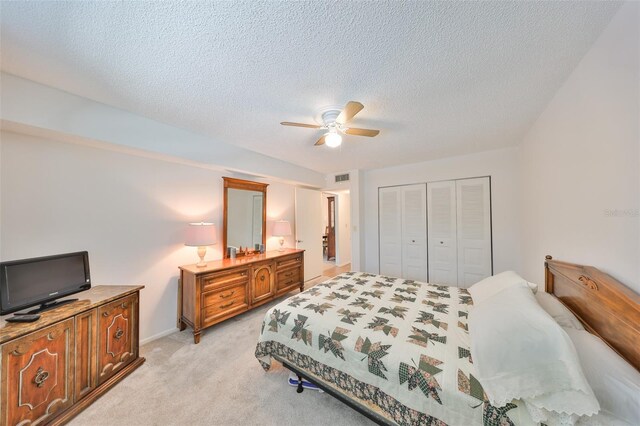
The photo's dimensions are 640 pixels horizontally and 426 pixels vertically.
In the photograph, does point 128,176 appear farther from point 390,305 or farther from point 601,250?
point 601,250

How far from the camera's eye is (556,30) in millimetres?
1164

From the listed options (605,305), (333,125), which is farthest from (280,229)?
(605,305)

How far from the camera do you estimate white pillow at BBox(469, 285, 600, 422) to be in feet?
2.84

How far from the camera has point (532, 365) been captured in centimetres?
96

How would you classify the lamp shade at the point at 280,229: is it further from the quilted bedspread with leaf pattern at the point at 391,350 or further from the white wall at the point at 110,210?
the quilted bedspread with leaf pattern at the point at 391,350

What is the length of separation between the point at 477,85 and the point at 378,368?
7.13ft

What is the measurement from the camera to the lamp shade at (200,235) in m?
2.56

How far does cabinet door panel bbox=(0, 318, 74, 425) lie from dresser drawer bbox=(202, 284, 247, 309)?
3.56 feet

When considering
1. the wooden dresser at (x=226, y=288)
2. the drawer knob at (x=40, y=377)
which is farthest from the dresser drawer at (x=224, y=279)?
the drawer knob at (x=40, y=377)

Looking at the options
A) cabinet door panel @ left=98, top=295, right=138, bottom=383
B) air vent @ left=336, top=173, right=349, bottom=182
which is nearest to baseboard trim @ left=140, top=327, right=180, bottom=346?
cabinet door panel @ left=98, top=295, right=138, bottom=383

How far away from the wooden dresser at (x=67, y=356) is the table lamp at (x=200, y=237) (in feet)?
2.31

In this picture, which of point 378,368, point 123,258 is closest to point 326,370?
point 378,368

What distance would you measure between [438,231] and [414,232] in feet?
1.30

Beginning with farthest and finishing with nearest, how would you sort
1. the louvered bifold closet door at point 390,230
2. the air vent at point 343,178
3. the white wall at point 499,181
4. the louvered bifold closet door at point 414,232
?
the air vent at point 343,178
the louvered bifold closet door at point 390,230
the louvered bifold closet door at point 414,232
the white wall at point 499,181
